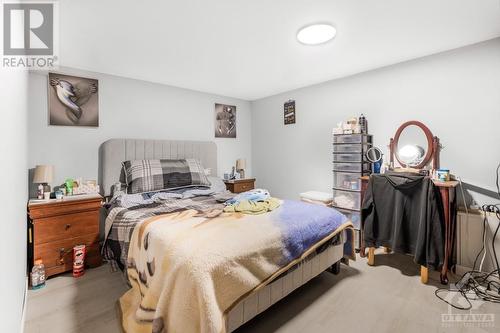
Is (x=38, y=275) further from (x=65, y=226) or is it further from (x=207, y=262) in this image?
(x=207, y=262)

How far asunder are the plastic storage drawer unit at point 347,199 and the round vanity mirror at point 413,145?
66 cm

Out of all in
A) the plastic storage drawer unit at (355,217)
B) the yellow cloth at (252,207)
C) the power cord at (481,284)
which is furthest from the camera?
the plastic storage drawer unit at (355,217)

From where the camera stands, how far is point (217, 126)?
4.22 m

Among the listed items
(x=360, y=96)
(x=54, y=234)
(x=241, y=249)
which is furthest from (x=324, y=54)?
(x=54, y=234)

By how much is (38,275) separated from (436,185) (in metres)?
3.70

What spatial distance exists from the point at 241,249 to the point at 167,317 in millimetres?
531

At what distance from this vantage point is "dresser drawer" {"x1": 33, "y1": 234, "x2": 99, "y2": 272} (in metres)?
2.25

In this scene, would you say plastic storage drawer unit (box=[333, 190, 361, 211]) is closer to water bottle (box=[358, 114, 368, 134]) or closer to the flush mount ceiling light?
water bottle (box=[358, 114, 368, 134])

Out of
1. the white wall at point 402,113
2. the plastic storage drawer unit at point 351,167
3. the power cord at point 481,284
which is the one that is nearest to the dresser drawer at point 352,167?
the plastic storage drawer unit at point 351,167

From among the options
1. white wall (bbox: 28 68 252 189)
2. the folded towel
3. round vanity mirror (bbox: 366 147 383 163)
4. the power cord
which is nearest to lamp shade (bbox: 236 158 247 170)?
white wall (bbox: 28 68 252 189)

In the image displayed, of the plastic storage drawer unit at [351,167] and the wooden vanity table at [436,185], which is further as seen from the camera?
the plastic storage drawer unit at [351,167]

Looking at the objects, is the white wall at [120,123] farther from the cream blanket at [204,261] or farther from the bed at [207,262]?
the cream blanket at [204,261]

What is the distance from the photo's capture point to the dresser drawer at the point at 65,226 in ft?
7.36

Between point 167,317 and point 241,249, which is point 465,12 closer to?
point 241,249
